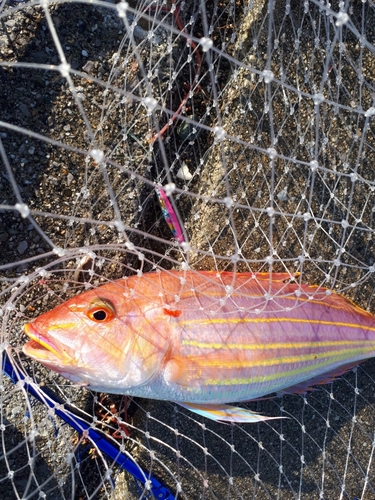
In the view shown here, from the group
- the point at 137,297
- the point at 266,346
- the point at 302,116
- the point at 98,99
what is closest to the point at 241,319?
the point at 266,346

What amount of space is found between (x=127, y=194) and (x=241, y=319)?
0.89m

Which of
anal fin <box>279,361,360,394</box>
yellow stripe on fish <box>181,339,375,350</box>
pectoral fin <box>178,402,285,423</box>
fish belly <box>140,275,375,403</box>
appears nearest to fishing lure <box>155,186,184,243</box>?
fish belly <box>140,275,375,403</box>

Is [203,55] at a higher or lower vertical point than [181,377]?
higher

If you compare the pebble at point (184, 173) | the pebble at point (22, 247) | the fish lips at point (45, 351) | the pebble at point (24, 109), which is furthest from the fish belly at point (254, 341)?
the pebble at point (24, 109)

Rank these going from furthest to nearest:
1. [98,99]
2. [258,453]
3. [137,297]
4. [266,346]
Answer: [258,453] < [98,99] < [266,346] < [137,297]

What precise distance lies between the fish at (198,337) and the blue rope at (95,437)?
35 cm

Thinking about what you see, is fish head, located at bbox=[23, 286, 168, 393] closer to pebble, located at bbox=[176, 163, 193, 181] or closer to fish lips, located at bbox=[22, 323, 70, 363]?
fish lips, located at bbox=[22, 323, 70, 363]

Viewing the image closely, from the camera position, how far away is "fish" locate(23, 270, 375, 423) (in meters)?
1.67

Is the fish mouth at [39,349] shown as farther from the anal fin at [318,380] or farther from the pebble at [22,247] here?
the anal fin at [318,380]

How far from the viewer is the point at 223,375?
5.99ft

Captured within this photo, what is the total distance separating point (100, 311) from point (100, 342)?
12 cm

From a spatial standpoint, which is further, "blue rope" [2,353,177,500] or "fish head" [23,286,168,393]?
"blue rope" [2,353,177,500]

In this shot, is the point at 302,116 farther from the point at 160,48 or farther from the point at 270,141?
the point at 160,48

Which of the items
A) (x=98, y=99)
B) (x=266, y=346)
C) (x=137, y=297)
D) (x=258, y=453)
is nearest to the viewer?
(x=137, y=297)
